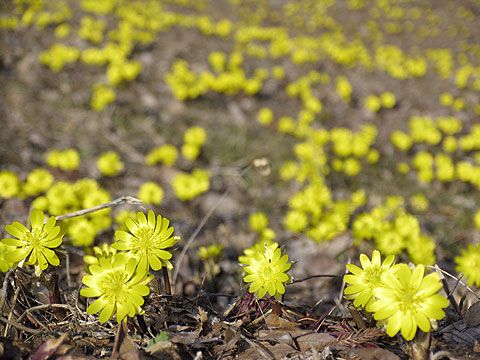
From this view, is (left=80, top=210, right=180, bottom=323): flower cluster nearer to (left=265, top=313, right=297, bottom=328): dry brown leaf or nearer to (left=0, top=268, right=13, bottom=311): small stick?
(left=0, top=268, right=13, bottom=311): small stick

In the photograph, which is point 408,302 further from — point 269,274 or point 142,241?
point 142,241

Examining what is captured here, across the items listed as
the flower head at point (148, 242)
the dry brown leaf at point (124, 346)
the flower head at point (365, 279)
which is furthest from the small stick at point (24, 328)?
the flower head at point (365, 279)

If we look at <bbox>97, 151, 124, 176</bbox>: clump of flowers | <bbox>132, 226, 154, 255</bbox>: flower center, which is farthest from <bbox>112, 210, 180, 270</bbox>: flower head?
<bbox>97, 151, 124, 176</bbox>: clump of flowers

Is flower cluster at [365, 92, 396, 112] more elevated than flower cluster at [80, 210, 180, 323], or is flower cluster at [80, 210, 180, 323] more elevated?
flower cluster at [80, 210, 180, 323]

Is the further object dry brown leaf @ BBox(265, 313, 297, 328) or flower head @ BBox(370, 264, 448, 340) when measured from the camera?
dry brown leaf @ BBox(265, 313, 297, 328)

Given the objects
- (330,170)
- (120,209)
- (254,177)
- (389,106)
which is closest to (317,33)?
(389,106)

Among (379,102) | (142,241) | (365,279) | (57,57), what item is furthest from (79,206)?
(379,102)
